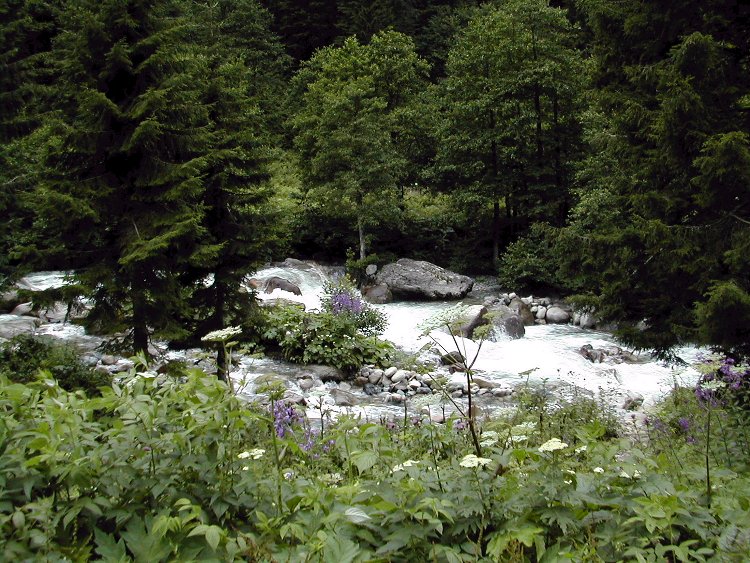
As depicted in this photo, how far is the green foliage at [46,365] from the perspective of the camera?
8.34 meters

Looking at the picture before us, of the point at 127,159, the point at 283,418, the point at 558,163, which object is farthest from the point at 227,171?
the point at 558,163

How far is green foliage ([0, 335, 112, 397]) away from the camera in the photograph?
8.34m

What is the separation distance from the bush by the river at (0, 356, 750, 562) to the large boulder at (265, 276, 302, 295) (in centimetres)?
1519

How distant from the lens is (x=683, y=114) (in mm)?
6328

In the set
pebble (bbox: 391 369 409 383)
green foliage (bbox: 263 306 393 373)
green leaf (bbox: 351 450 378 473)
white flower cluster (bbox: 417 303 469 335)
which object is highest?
white flower cluster (bbox: 417 303 469 335)

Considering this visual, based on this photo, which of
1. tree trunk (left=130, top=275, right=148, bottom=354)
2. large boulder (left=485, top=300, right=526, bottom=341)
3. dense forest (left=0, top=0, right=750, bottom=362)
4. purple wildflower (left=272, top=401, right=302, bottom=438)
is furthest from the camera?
large boulder (left=485, top=300, right=526, bottom=341)

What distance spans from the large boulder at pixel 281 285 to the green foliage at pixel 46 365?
27.5 ft

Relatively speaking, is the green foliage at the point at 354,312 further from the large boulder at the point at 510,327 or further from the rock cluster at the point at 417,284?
the rock cluster at the point at 417,284

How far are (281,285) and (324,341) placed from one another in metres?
6.08

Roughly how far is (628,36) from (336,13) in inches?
1419

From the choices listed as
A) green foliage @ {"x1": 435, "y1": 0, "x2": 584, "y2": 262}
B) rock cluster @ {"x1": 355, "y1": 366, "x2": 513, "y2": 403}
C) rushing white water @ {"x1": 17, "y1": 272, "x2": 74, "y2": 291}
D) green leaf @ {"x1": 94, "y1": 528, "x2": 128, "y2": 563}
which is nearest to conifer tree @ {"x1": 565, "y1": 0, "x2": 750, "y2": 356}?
rock cluster @ {"x1": 355, "y1": 366, "x2": 513, "y2": 403}

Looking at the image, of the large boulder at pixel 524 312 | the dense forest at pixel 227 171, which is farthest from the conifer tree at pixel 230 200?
the large boulder at pixel 524 312

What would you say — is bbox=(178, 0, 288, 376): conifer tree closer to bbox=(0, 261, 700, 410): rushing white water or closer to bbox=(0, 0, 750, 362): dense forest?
bbox=(0, 0, 750, 362): dense forest

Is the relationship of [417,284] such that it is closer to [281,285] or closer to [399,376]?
[281,285]
